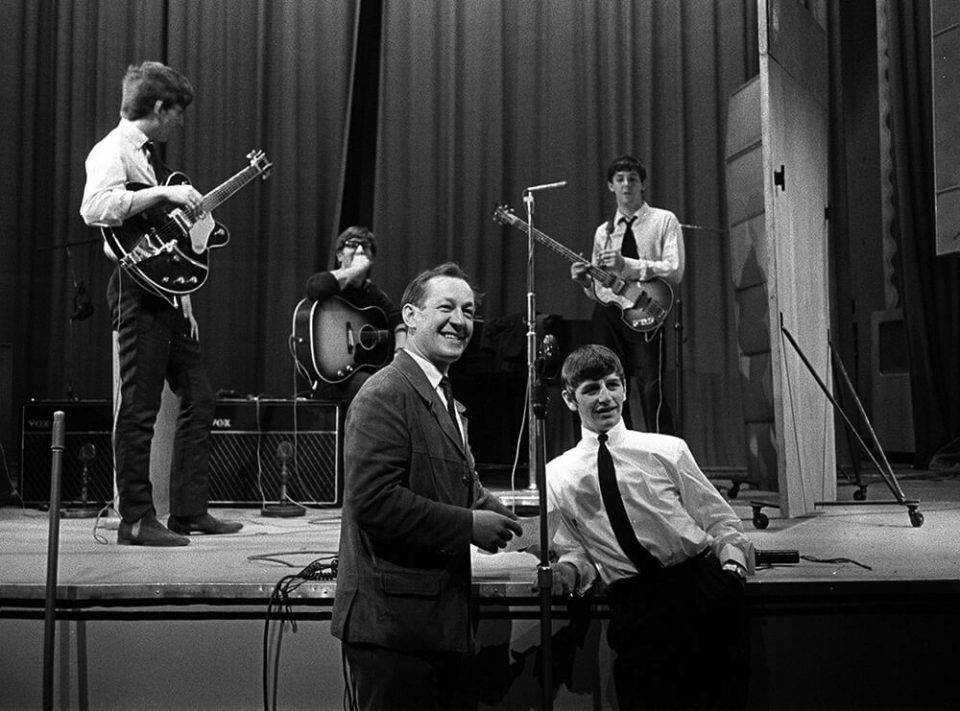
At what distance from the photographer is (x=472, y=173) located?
22.6 feet

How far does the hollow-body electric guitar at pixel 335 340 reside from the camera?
5.04 metres

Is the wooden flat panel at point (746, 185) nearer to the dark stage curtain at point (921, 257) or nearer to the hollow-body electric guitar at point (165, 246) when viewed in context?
the dark stage curtain at point (921, 257)

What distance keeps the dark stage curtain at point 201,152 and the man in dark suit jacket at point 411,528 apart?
4.59m

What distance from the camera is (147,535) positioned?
139 inches

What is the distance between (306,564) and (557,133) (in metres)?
4.55

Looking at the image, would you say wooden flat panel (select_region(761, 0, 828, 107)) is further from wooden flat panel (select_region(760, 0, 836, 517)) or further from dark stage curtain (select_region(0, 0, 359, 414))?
dark stage curtain (select_region(0, 0, 359, 414))

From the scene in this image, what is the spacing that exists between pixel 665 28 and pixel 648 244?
8.57 feet

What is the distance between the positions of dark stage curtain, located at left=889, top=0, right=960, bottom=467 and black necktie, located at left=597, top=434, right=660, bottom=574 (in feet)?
16.8

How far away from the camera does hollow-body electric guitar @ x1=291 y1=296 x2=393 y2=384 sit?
5.04 meters

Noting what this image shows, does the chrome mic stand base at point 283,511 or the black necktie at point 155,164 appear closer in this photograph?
A: the black necktie at point 155,164

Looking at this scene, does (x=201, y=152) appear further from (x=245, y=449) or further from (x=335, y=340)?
(x=245, y=449)

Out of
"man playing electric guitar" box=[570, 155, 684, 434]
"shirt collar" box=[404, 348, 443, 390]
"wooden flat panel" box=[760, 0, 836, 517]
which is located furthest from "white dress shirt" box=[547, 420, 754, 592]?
"man playing electric guitar" box=[570, 155, 684, 434]

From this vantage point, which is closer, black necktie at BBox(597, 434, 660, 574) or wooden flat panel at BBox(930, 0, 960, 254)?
black necktie at BBox(597, 434, 660, 574)

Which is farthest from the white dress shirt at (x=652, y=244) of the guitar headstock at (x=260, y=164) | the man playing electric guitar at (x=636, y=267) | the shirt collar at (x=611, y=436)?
the shirt collar at (x=611, y=436)
